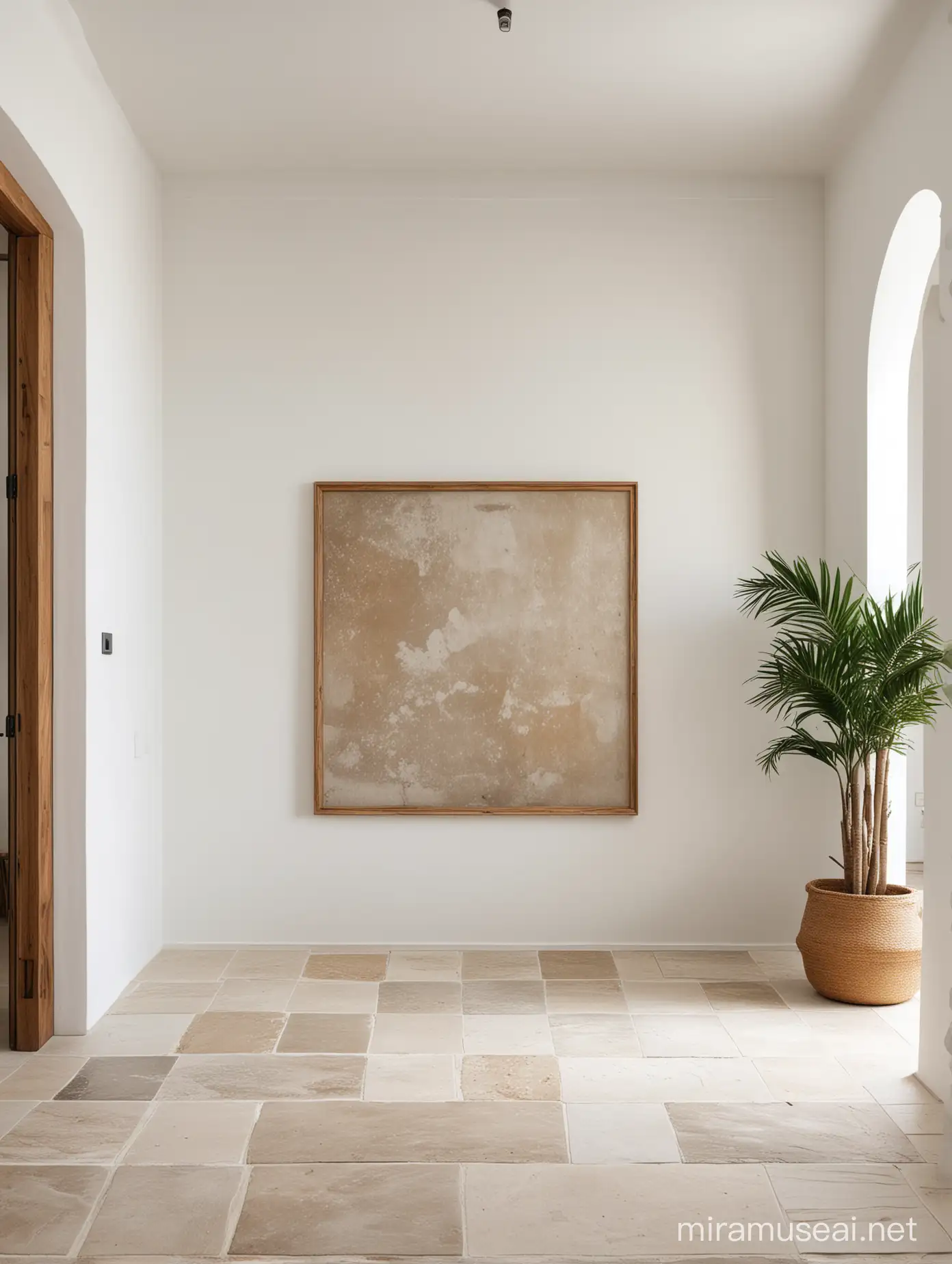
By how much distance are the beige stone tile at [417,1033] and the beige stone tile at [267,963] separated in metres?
0.59

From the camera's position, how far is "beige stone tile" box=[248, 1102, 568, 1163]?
260cm

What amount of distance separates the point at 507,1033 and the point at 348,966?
36.2 inches

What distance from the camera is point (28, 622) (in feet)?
10.9

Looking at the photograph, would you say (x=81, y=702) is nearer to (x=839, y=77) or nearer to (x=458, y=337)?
(x=458, y=337)

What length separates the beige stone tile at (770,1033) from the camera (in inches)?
129

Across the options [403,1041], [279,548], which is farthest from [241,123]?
[403,1041]

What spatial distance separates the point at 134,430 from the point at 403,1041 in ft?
7.78

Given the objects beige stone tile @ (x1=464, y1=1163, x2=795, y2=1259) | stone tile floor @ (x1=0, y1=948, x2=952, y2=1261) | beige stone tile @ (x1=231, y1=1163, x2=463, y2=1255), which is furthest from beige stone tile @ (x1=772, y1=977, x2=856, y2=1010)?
beige stone tile @ (x1=231, y1=1163, x2=463, y2=1255)

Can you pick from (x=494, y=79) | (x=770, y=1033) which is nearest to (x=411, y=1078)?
(x=770, y=1033)

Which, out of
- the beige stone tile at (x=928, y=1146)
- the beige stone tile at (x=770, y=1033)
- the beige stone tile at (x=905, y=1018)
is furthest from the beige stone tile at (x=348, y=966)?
the beige stone tile at (x=928, y=1146)

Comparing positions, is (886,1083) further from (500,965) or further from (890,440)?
(890,440)

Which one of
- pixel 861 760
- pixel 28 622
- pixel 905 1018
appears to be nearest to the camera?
pixel 28 622

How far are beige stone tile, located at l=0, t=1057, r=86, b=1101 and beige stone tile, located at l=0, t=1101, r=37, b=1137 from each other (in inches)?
1.0

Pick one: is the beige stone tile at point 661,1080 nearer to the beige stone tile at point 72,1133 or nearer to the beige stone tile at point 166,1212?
the beige stone tile at point 166,1212
